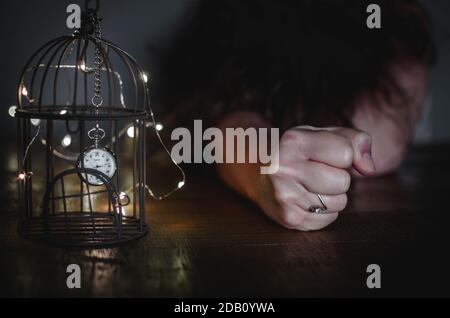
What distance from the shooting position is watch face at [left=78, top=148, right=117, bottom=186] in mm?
909

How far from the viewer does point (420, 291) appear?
709 mm

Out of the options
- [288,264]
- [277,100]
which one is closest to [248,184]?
[288,264]

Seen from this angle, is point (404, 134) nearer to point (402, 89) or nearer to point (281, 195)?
point (402, 89)

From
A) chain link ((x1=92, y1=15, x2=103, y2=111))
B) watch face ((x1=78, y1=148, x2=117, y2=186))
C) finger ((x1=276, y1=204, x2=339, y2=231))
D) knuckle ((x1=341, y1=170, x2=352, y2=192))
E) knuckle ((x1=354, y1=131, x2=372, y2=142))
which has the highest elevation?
chain link ((x1=92, y1=15, x2=103, y2=111))

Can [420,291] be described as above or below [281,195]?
below

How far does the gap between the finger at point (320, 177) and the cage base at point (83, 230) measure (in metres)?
0.24

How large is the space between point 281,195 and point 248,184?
0.20m

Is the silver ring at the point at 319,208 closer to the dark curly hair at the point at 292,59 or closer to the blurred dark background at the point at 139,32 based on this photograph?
the dark curly hair at the point at 292,59

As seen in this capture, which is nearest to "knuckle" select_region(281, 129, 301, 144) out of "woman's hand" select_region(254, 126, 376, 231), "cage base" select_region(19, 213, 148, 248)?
"woman's hand" select_region(254, 126, 376, 231)

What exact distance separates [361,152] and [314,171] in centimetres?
7

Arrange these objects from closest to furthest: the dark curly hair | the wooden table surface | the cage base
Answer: the wooden table surface < the cage base < the dark curly hair

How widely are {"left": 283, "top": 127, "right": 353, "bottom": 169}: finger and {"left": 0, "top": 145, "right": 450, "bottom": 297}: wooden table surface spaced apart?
118 mm

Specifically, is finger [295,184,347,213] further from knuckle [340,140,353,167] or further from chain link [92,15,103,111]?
chain link [92,15,103,111]

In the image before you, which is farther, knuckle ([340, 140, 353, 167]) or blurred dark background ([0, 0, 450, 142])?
blurred dark background ([0, 0, 450, 142])
